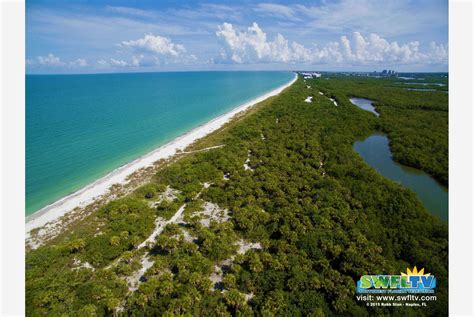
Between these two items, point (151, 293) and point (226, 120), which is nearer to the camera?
point (151, 293)

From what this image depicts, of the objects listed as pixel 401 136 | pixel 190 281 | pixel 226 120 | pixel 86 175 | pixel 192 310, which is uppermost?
pixel 226 120

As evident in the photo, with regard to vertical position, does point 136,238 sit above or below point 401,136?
below

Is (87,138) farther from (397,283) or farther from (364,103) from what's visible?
(364,103)

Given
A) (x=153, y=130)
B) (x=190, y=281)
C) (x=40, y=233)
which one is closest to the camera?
(x=190, y=281)

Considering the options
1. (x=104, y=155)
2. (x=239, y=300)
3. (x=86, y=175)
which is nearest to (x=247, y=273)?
(x=239, y=300)

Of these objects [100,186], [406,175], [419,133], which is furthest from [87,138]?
[419,133]

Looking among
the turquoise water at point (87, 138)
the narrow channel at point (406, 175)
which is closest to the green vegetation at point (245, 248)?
the narrow channel at point (406, 175)

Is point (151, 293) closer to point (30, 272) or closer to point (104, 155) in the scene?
point (30, 272)

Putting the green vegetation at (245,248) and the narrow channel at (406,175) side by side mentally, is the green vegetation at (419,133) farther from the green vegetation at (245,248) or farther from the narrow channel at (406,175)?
the green vegetation at (245,248)
